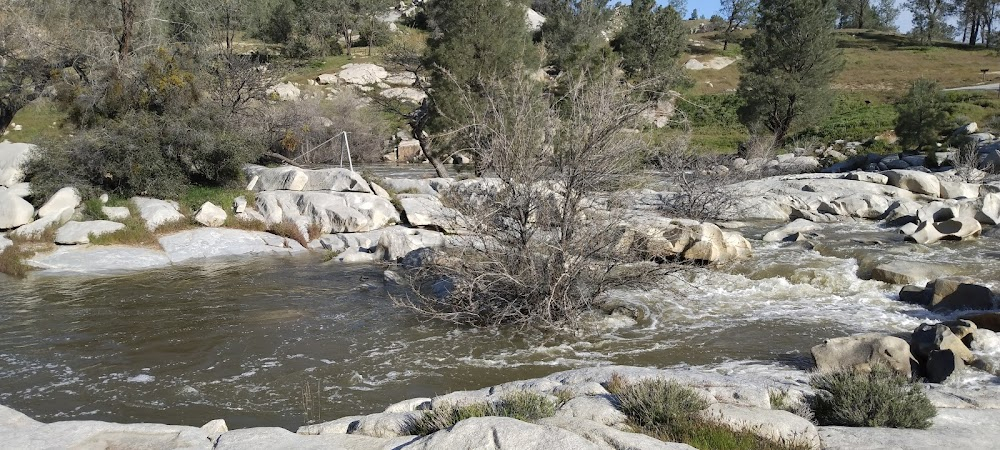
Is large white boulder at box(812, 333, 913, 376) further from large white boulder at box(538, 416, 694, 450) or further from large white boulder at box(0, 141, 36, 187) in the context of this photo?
large white boulder at box(0, 141, 36, 187)

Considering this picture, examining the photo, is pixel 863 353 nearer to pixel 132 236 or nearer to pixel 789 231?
pixel 789 231

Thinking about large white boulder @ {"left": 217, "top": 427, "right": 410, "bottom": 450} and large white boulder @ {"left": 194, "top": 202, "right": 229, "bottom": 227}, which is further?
large white boulder @ {"left": 194, "top": 202, "right": 229, "bottom": 227}

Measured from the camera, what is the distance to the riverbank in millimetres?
5008

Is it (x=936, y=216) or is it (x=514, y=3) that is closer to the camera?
(x=936, y=216)

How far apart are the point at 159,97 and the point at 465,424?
19.5m

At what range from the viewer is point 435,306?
39.8ft

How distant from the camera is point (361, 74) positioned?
54.9 metres

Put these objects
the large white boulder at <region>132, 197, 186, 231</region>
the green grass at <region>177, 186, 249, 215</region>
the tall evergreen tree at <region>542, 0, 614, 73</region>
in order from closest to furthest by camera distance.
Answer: the large white boulder at <region>132, 197, 186, 231</region> < the green grass at <region>177, 186, 249, 215</region> < the tall evergreen tree at <region>542, 0, 614, 73</region>

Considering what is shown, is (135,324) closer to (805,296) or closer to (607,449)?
(607,449)

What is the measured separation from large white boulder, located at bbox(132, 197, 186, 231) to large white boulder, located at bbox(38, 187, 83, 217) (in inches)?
53.6

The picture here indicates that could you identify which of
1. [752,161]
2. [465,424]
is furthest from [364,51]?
[465,424]

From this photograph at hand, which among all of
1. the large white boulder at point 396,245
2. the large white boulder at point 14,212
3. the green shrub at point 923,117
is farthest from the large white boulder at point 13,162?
the green shrub at point 923,117

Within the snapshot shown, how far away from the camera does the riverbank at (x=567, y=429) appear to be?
5.01 m

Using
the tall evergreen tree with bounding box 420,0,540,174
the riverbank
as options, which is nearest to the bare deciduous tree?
the riverbank
